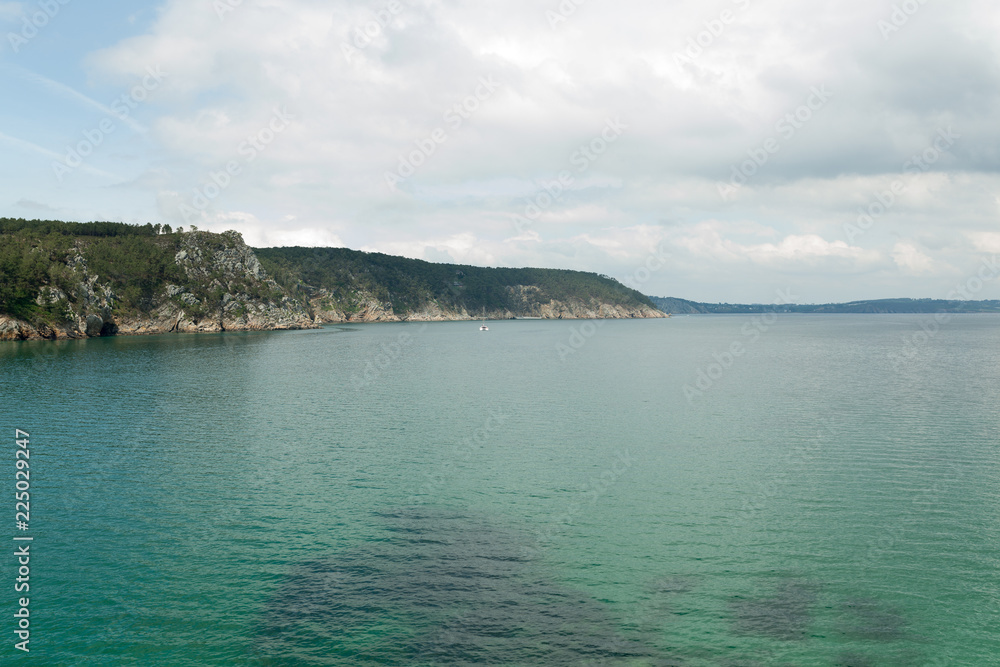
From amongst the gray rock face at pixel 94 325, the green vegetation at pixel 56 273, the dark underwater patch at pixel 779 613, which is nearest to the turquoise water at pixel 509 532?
the dark underwater patch at pixel 779 613

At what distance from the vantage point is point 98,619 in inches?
836

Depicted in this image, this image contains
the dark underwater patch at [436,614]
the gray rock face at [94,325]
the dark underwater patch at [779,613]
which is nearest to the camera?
the dark underwater patch at [436,614]

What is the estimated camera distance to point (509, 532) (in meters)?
29.7

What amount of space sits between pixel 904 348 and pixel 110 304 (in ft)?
776

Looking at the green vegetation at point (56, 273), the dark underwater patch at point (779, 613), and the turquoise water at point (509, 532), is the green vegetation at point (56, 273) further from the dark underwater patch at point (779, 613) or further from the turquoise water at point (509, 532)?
the dark underwater patch at point (779, 613)

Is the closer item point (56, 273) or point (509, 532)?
point (509, 532)

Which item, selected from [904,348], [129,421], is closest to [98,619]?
[129,421]

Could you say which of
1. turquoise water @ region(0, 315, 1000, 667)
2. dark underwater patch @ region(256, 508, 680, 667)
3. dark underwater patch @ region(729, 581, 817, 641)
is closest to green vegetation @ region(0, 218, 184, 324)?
turquoise water @ region(0, 315, 1000, 667)

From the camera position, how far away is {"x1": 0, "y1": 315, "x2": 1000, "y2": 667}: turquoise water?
20.4 m

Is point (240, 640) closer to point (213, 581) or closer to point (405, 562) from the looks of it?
point (213, 581)

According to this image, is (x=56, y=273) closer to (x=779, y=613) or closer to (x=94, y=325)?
(x=94, y=325)

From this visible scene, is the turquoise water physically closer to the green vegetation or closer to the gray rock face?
the green vegetation

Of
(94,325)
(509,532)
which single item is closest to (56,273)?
(94,325)

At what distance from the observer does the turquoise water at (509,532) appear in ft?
66.8
